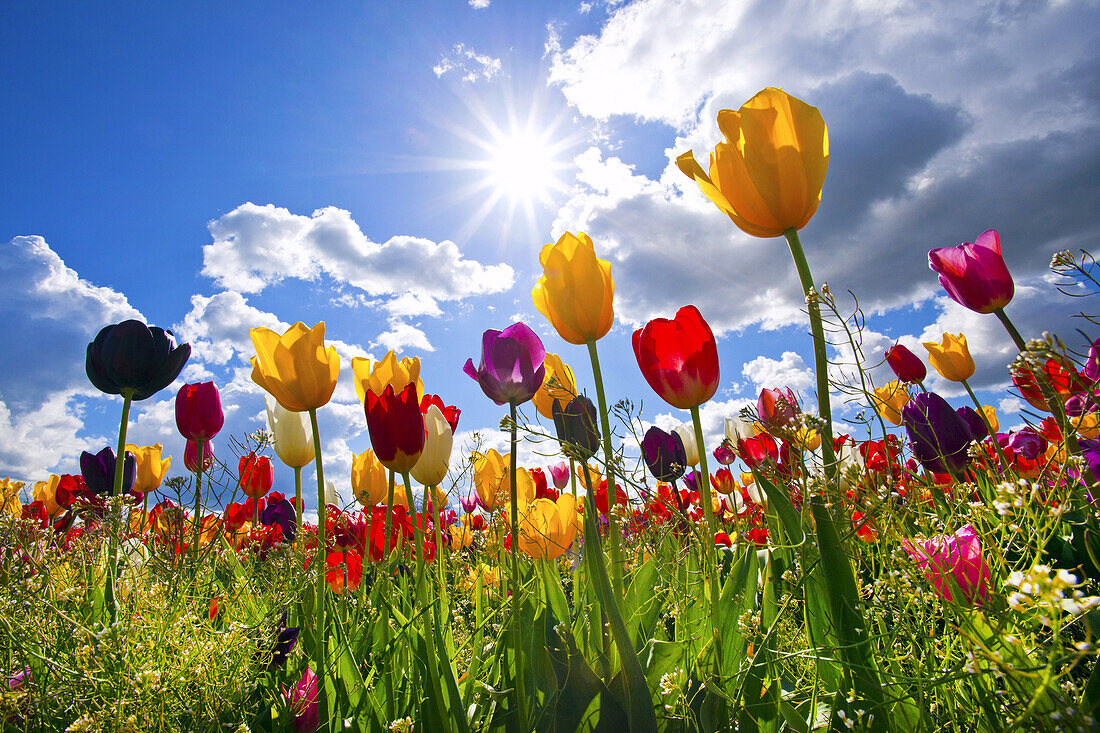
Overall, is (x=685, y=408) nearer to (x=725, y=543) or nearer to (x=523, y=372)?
(x=523, y=372)

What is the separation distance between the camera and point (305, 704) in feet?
3.72

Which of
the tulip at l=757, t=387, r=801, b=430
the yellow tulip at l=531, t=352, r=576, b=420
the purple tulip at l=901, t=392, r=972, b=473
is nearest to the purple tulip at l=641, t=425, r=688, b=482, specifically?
the yellow tulip at l=531, t=352, r=576, b=420

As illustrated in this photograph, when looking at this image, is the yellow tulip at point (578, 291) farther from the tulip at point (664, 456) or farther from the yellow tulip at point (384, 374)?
the tulip at point (664, 456)

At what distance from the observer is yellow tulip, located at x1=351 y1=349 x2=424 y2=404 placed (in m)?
1.88

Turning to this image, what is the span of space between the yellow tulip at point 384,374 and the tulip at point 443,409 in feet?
0.33

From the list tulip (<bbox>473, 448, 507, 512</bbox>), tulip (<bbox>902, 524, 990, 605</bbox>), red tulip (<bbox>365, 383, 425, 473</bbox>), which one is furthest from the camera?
tulip (<bbox>473, 448, 507, 512</bbox>)

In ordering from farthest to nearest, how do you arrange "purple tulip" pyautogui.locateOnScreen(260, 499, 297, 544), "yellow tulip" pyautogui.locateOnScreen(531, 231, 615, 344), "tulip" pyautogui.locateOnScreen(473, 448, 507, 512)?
"purple tulip" pyautogui.locateOnScreen(260, 499, 297, 544), "tulip" pyautogui.locateOnScreen(473, 448, 507, 512), "yellow tulip" pyautogui.locateOnScreen(531, 231, 615, 344)

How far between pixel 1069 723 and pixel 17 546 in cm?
→ 210

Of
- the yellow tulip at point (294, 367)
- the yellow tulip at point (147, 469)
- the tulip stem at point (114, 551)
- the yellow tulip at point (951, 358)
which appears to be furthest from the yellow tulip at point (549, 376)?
the yellow tulip at point (147, 469)

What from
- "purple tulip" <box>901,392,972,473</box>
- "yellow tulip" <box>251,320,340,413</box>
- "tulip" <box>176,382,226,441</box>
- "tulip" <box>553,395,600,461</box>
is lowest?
"purple tulip" <box>901,392,972,473</box>

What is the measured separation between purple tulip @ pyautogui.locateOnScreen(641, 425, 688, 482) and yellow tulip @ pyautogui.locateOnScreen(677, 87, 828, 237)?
1.19 metres

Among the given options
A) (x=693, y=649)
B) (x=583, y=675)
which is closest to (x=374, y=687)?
(x=583, y=675)

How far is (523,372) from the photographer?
1679 mm

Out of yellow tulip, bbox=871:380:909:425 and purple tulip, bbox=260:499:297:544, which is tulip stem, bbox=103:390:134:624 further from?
yellow tulip, bbox=871:380:909:425
